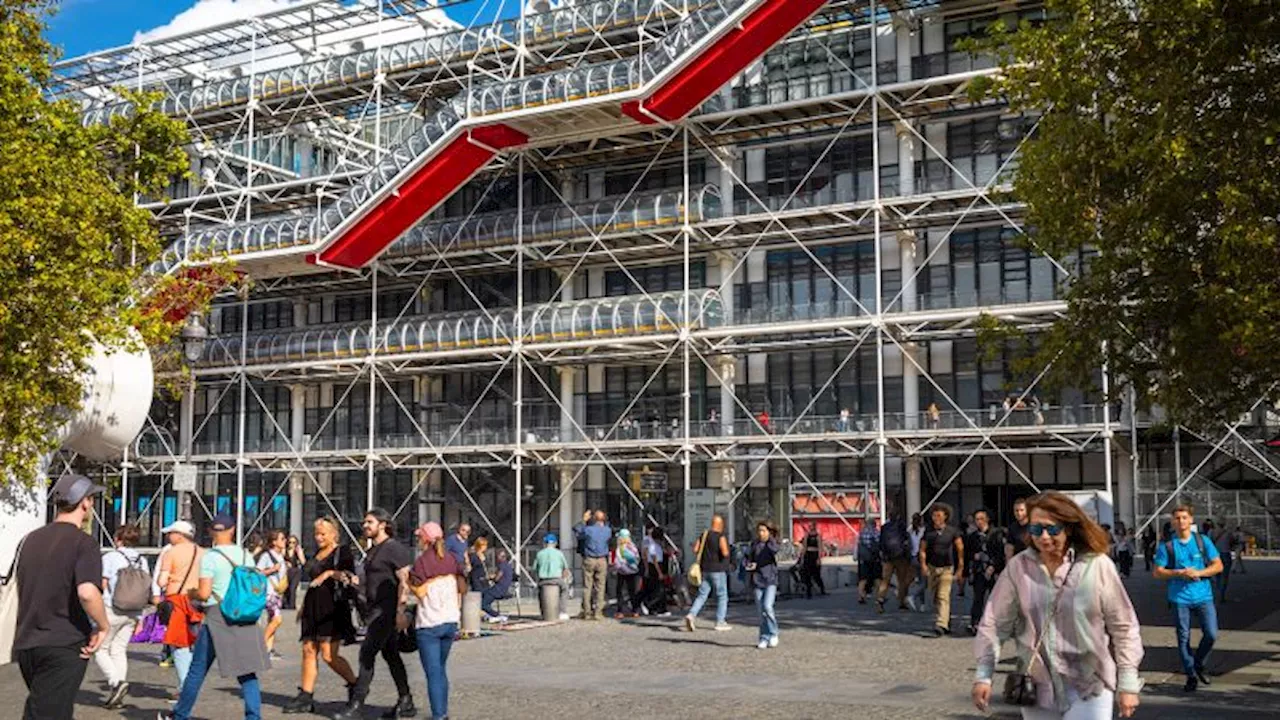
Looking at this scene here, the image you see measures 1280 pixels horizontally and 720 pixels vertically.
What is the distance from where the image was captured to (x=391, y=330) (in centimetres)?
4050

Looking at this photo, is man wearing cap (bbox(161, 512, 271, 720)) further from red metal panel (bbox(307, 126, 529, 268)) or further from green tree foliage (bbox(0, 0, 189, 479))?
red metal panel (bbox(307, 126, 529, 268))

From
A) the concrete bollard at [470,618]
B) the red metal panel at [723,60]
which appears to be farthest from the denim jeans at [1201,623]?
the red metal panel at [723,60]

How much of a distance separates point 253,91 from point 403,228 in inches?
339

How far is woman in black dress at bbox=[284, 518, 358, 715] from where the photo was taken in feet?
41.8

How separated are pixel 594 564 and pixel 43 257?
9.42 m

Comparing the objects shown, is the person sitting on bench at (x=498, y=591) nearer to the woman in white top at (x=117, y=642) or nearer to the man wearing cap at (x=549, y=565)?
the man wearing cap at (x=549, y=565)

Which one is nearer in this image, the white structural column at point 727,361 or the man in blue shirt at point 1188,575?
the man in blue shirt at point 1188,575

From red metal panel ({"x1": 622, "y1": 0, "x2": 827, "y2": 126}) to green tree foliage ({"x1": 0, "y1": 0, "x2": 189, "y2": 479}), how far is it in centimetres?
1504

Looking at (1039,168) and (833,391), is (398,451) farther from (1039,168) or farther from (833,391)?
(1039,168)

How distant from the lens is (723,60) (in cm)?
3462

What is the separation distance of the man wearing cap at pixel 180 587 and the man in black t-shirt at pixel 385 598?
134 centimetres

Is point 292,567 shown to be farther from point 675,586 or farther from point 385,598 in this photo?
point 385,598

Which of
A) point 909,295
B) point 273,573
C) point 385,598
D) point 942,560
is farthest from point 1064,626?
point 909,295

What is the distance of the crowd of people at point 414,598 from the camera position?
6250 millimetres
